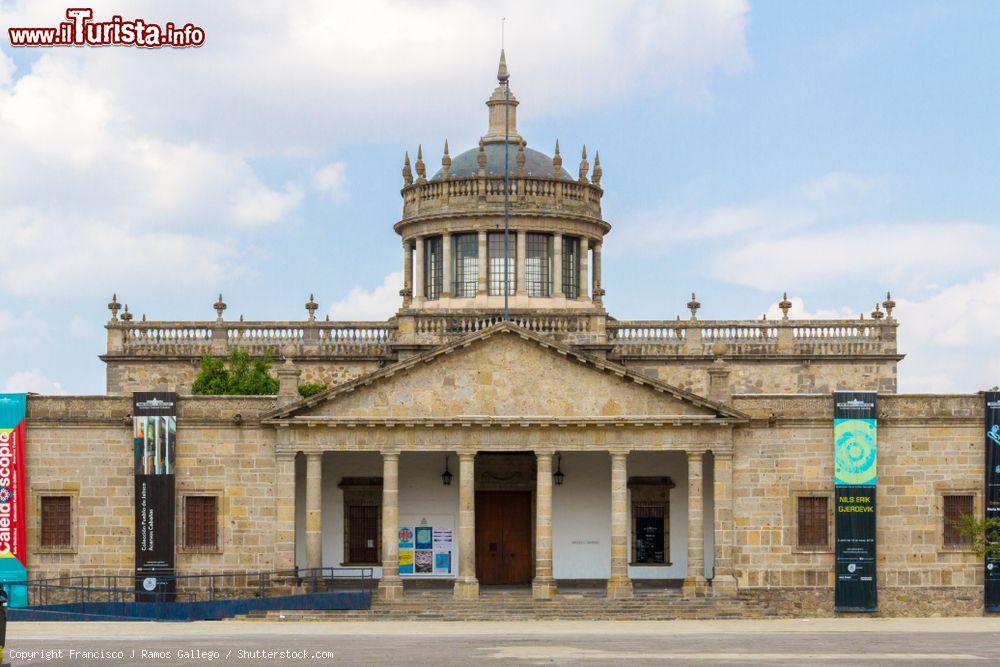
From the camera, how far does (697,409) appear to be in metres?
51.7

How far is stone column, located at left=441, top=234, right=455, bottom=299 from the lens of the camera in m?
64.1

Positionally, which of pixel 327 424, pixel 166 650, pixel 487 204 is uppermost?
pixel 487 204

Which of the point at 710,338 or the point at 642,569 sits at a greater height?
the point at 710,338

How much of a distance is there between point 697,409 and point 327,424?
31.2ft

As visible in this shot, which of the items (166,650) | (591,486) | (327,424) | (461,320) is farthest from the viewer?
(461,320)

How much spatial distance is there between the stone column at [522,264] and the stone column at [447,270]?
2.14 meters

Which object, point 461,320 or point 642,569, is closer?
point 642,569

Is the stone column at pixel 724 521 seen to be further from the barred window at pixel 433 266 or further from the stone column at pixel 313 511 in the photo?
the barred window at pixel 433 266

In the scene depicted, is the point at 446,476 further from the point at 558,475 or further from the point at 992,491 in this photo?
the point at 992,491

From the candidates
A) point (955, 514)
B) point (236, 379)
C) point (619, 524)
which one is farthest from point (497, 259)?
point (955, 514)

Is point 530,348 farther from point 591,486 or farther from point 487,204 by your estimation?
point 487,204

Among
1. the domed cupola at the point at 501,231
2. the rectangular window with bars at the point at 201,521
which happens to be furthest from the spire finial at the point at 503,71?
the rectangular window with bars at the point at 201,521

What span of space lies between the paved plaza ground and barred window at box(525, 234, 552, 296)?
1759 cm

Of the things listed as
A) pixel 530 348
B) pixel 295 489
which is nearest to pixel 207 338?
pixel 295 489
